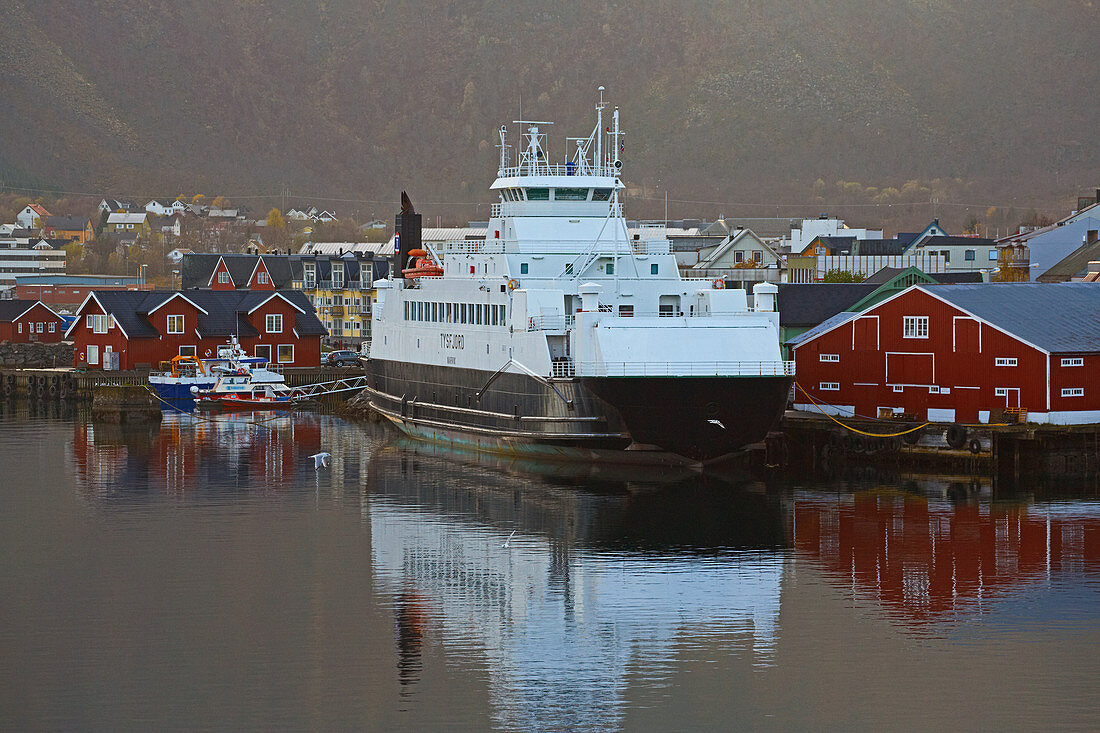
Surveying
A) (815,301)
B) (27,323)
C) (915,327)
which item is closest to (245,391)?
(815,301)

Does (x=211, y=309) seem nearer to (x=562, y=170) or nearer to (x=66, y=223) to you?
(x=562, y=170)

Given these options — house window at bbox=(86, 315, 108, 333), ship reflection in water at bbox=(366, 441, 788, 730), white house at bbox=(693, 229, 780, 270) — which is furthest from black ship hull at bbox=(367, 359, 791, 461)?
white house at bbox=(693, 229, 780, 270)

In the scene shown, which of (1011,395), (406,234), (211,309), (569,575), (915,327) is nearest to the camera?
(569,575)

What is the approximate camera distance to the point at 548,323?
41.1 m

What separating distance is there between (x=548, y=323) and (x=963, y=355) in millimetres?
10976

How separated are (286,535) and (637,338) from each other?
421 inches

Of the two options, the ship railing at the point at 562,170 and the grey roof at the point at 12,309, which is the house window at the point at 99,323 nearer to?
the grey roof at the point at 12,309

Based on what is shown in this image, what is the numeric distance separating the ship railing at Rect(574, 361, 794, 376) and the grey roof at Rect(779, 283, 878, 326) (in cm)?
1724

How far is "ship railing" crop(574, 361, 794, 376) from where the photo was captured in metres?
38.5

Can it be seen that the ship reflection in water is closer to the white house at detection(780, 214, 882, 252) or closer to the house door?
the house door

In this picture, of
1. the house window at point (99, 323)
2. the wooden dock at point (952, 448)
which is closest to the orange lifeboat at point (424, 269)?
the wooden dock at point (952, 448)

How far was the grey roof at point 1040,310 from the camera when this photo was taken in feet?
134

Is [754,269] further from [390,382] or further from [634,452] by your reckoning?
[634,452]

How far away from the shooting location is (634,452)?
39.7m
